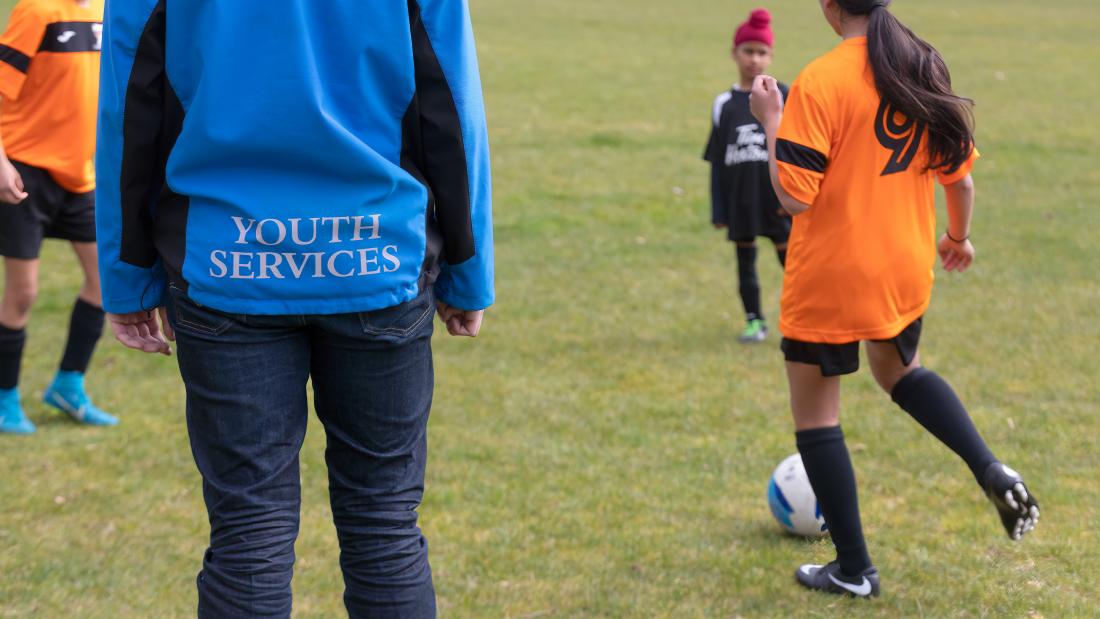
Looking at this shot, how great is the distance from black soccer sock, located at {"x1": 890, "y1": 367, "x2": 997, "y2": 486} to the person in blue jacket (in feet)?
5.52

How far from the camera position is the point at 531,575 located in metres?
4.07

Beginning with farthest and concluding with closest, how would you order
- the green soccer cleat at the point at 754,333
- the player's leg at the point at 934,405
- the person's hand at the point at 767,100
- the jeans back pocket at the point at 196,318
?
the green soccer cleat at the point at 754,333 < the player's leg at the point at 934,405 < the person's hand at the point at 767,100 < the jeans back pocket at the point at 196,318

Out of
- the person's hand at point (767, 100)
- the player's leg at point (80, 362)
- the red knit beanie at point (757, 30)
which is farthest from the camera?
the red knit beanie at point (757, 30)

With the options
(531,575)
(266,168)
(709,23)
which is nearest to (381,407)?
(266,168)

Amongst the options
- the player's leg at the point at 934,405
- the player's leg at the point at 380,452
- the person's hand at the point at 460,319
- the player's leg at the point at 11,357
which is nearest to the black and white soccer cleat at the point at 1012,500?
the player's leg at the point at 934,405

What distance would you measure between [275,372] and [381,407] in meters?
0.22

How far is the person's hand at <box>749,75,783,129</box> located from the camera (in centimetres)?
355

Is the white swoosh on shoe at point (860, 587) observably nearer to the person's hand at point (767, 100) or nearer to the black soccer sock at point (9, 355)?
the person's hand at point (767, 100)

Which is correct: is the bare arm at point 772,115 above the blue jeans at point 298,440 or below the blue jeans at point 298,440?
above

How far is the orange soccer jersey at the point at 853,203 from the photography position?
346 centimetres

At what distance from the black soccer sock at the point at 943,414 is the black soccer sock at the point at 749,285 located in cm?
339

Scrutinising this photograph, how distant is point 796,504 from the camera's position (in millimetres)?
4297

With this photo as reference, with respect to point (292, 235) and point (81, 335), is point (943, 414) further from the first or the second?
point (81, 335)

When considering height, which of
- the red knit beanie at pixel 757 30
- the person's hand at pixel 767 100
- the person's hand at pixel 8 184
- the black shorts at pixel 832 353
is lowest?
Result: the person's hand at pixel 8 184
